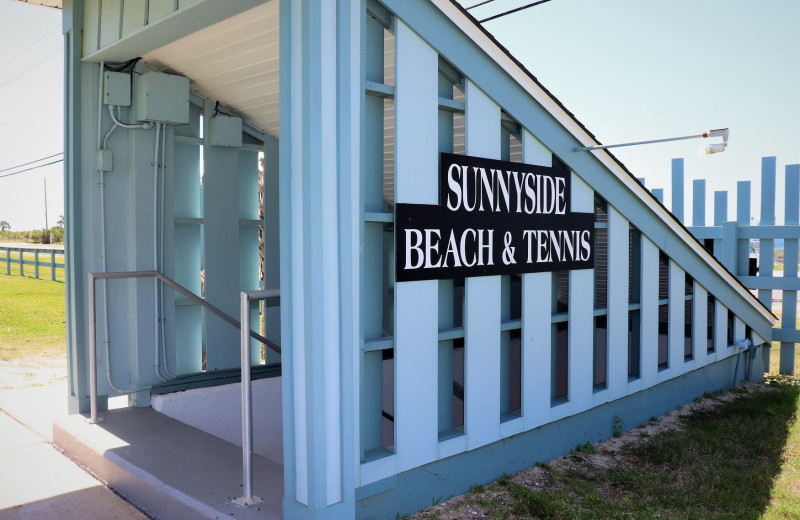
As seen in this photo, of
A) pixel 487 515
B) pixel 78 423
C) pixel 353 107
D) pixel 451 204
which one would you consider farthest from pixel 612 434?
pixel 78 423

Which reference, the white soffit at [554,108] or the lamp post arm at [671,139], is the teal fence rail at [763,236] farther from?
the lamp post arm at [671,139]

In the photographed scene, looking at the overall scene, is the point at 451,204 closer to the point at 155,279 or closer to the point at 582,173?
the point at 582,173

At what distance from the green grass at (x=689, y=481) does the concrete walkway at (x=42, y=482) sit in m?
2.18

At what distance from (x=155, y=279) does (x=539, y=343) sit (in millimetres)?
3059

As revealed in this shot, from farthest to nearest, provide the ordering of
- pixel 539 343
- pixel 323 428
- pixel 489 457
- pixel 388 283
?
pixel 388 283, pixel 539 343, pixel 489 457, pixel 323 428

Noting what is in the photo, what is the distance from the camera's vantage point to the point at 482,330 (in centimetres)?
415

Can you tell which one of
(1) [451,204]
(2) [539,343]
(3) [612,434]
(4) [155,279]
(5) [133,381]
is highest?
(1) [451,204]

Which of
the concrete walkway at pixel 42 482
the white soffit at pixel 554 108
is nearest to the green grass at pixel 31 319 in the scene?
the concrete walkway at pixel 42 482

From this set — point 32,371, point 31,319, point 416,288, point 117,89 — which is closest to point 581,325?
point 416,288

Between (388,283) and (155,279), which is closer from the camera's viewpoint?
(155,279)

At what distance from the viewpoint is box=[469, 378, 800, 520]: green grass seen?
3.92 metres

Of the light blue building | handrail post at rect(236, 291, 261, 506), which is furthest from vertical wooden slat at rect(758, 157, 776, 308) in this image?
handrail post at rect(236, 291, 261, 506)

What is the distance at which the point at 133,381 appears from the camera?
5.26 m

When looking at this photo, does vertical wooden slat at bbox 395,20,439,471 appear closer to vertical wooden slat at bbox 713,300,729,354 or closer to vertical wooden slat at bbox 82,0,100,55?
vertical wooden slat at bbox 82,0,100,55
